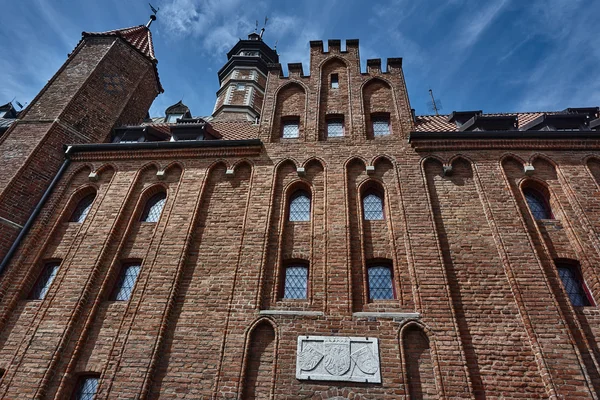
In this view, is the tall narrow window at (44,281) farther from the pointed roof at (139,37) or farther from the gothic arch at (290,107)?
the pointed roof at (139,37)

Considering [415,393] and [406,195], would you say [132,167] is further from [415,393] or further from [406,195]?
[415,393]

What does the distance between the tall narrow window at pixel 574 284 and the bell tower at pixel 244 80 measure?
16.8 m

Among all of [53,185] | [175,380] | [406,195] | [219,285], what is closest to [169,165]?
[53,185]

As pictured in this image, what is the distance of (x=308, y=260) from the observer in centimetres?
842

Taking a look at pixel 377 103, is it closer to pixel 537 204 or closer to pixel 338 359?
pixel 537 204

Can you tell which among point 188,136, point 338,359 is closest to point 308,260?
point 338,359

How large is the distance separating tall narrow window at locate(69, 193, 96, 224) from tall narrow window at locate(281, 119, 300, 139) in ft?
22.2

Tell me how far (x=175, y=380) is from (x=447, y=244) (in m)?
7.10

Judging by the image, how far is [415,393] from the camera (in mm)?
6371

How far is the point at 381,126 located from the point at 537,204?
5.24m

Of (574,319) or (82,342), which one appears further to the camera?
(82,342)

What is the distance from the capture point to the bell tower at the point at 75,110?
33.1 feet

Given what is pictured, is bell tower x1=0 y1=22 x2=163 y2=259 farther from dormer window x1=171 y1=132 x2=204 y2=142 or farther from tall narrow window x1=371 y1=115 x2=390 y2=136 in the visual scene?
tall narrow window x1=371 y1=115 x2=390 y2=136

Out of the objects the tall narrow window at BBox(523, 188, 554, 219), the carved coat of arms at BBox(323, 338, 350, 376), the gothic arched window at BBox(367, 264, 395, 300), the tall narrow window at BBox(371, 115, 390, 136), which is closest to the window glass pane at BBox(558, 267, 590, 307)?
the tall narrow window at BBox(523, 188, 554, 219)
